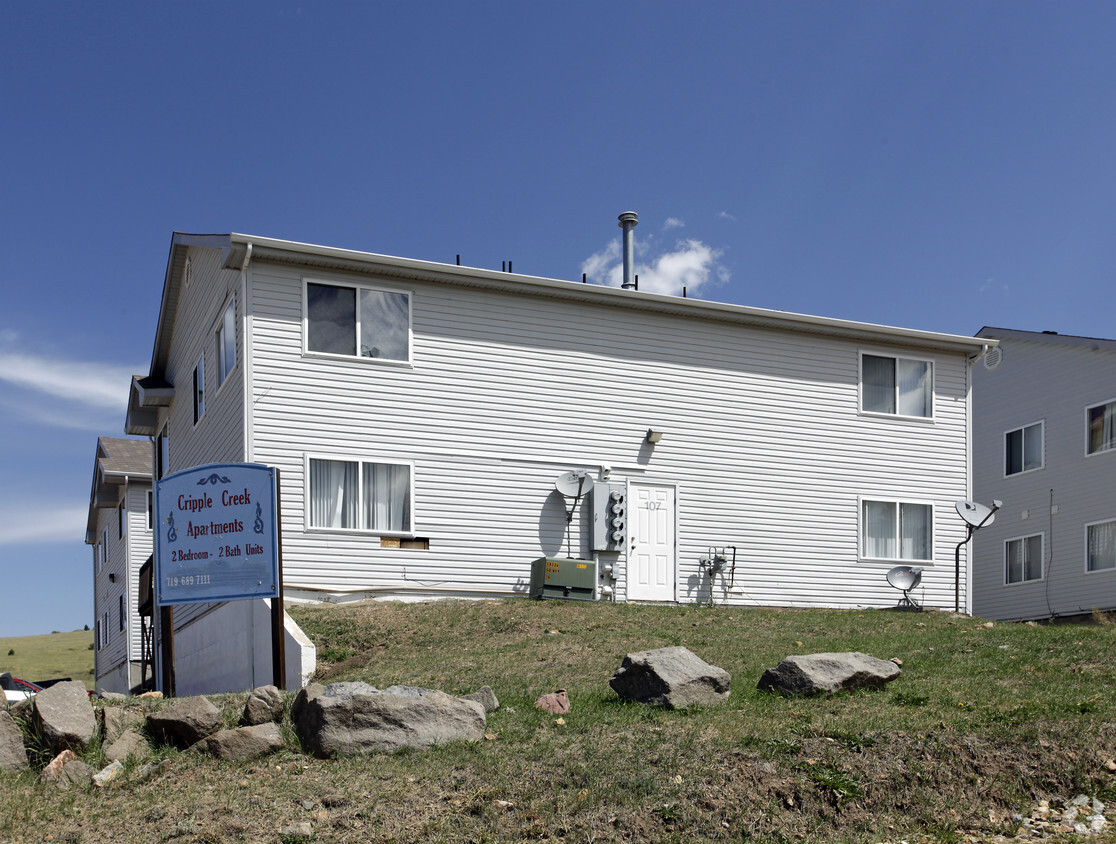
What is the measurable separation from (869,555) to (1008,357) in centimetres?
901

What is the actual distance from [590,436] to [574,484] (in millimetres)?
1096

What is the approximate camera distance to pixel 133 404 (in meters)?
24.4

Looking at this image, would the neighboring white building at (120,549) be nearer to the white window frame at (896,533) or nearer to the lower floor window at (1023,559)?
the white window frame at (896,533)

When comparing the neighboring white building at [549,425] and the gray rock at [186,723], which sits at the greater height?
the neighboring white building at [549,425]

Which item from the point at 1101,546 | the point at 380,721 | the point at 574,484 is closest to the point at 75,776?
the point at 380,721

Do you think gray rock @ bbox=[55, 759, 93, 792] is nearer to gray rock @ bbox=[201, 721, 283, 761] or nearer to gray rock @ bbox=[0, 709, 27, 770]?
gray rock @ bbox=[0, 709, 27, 770]

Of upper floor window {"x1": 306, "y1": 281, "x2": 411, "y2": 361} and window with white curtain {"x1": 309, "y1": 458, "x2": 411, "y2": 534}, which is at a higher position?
upper floor window {"x1": 306, "y1": 281, "x2": 411, "y2": 361}

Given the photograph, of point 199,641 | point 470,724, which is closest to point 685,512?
point 199,641

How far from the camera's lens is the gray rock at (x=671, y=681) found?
29.6 ft

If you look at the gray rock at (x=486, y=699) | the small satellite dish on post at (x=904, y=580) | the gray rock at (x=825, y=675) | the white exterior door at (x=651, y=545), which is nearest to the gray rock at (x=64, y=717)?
the gray rock at (x=486, y=699)

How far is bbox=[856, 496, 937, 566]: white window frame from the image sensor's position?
66.2ft

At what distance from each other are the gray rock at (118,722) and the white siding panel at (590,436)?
707 cm

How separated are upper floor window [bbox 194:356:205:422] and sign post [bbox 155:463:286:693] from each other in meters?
8.27

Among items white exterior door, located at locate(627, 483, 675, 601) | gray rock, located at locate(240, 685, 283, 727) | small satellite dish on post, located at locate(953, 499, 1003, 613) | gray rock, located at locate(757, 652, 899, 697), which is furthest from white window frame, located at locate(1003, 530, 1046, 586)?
gray rock, located at locate(240, 685, 283, 727)
